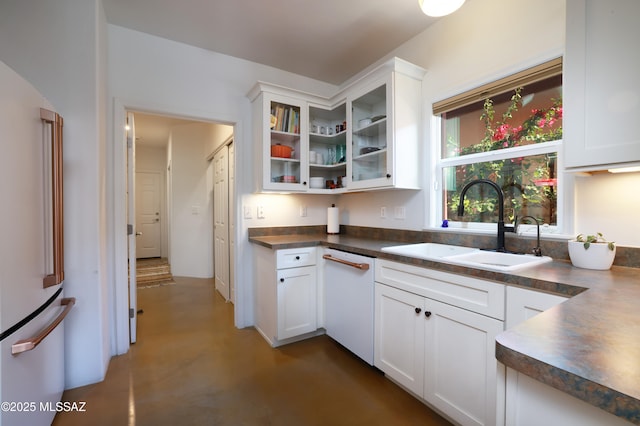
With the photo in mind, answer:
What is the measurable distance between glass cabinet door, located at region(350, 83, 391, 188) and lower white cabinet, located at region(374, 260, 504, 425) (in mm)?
858

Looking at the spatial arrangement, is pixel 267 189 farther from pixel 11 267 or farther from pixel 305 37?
pixel 11 267

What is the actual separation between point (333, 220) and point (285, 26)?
1.82 metres

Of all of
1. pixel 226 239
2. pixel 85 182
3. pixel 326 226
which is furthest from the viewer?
pixel 226 239

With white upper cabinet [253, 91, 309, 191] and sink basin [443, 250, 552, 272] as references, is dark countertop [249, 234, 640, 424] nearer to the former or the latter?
sink basin [443, 250, 552, 272]

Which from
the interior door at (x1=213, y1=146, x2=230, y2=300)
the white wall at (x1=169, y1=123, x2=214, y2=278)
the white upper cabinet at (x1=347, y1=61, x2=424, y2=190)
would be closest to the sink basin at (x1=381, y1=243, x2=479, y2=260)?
the white upper cabinet at (x1=347, y1=61, x2=424, y2=190)

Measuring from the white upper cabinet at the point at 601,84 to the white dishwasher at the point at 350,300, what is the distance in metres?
1.24

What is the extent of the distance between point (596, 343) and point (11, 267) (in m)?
→ 1.87

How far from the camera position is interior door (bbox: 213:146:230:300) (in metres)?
3.57

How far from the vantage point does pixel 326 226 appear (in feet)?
10.7

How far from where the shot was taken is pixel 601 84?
116 centimetres

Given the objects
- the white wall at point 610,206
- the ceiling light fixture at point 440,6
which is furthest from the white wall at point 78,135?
the white wall at point 610,206

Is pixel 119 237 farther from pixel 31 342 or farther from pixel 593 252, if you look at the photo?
pixel 593 252

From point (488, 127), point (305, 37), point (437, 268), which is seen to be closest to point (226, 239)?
point (305, 37)

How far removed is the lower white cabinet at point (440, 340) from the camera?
1284 mm
